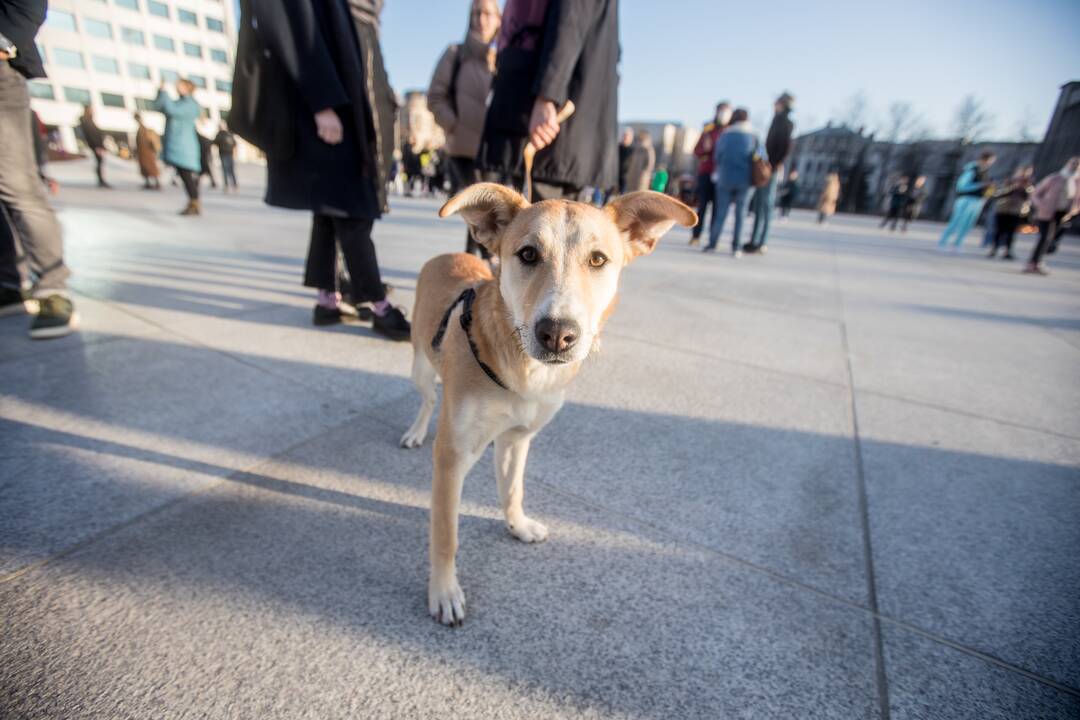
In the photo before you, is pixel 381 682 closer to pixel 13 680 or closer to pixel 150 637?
pixel 150 637

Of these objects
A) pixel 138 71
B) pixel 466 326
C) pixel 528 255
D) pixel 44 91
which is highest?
pixel 138 71

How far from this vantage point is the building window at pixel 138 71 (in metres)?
53.2

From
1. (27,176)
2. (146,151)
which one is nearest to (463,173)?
(27,176)

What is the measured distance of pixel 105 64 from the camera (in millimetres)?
51406

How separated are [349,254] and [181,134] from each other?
27.2 ft

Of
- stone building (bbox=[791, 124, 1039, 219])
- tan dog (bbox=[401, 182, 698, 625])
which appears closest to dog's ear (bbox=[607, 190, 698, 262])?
tan dog (bbox=[401, 182, 698, 625])

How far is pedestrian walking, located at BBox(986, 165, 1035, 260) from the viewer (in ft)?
36.4

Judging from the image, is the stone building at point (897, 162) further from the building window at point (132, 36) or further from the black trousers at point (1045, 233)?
the building window at point (132, 36)

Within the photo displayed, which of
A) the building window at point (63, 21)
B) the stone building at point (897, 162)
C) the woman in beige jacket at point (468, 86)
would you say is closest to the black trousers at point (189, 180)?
the woman in beige jacket at point (468, 86)

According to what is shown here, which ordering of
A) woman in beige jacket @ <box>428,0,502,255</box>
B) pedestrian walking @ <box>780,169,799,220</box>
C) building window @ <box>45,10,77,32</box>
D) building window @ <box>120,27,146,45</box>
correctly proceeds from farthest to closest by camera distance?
building window @ <box>120,27,146,45</box> → building window @ <box>45,10,77,32</box> → pedestrian walking @ <box>780,169,799,220</box> → woman in beige jacket @ <box>428,0,502,255</box>

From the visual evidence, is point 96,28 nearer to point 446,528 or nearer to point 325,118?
point 325,118

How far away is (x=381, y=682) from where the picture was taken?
1261mm

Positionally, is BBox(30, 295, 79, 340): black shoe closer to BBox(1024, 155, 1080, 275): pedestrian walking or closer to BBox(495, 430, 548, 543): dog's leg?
BBox(495, 430, 548, 543): dog's leg

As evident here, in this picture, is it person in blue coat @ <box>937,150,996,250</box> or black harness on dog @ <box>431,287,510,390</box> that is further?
person in blue coat @ <box>937,150,996,250</box>
